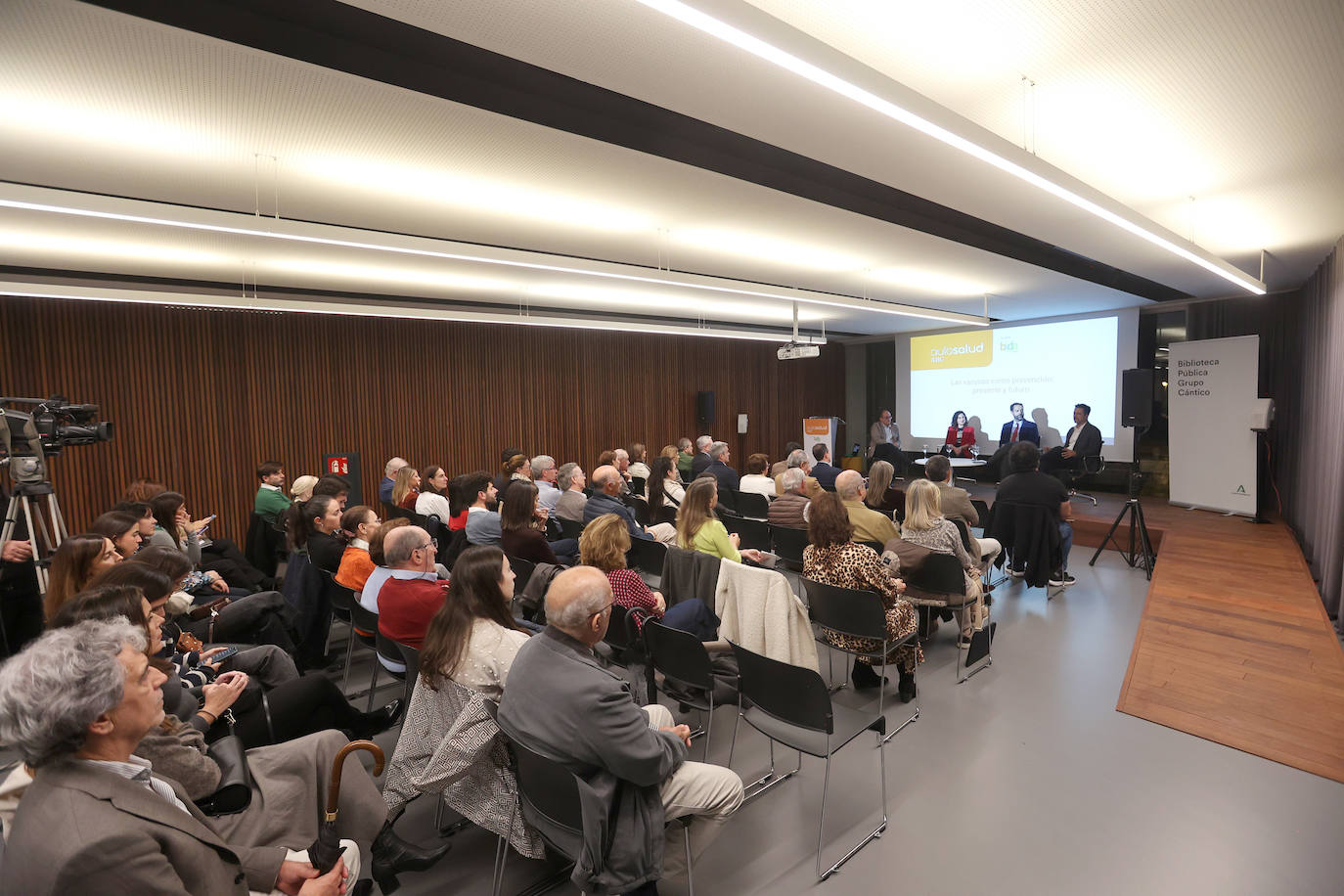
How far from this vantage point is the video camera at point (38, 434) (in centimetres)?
344

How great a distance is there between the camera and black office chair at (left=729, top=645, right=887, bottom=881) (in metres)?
2.31

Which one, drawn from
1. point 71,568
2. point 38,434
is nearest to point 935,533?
point 71,568

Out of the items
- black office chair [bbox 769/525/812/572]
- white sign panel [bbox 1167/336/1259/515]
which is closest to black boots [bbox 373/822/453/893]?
black office chair [bbox 769/525/812/572]

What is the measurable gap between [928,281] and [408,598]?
696 cm

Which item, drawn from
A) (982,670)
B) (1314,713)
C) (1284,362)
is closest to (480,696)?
(982,670)

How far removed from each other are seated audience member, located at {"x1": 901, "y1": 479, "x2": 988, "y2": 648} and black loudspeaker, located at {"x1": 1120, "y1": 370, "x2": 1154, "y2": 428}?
594cm

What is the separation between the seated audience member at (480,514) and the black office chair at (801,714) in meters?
2.34

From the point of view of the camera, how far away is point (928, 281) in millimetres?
7566

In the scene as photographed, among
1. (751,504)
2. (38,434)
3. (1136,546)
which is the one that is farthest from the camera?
(1136,546)

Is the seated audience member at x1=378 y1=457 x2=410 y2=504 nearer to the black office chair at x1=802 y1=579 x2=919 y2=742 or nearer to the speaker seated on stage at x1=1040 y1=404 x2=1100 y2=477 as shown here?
the black office chair at x1=802 y1=579 x2=919 y2=742

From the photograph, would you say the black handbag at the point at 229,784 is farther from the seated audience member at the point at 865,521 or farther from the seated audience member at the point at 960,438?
the seated audience member at the point at 960,438

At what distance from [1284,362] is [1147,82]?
26.6 feet

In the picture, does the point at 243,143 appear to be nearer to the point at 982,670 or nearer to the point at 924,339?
the point at 982,670

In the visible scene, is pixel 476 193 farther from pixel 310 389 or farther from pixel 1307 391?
pixel 1307 391
